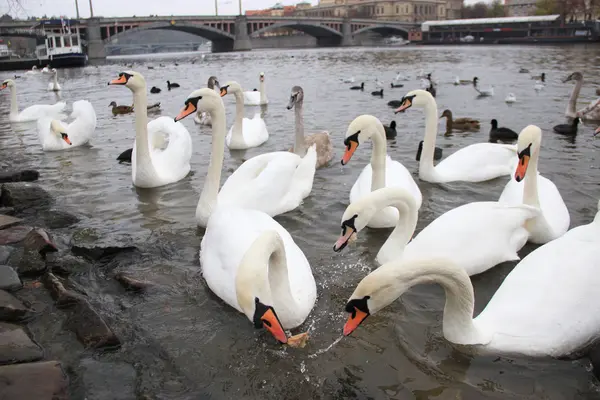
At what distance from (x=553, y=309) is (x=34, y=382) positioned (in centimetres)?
337

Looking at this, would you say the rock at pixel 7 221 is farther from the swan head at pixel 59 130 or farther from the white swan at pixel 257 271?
the swan head at pixel 59 130

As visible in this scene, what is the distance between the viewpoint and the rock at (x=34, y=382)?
3.21 meters

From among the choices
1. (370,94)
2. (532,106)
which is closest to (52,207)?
(532,106)

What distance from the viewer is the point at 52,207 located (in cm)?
718

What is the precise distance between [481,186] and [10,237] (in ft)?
19.7

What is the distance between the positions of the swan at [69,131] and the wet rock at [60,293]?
661cm

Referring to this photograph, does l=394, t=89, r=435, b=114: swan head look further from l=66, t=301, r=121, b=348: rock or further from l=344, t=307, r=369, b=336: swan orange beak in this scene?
l=66, t=301, r=121, b=348: rock

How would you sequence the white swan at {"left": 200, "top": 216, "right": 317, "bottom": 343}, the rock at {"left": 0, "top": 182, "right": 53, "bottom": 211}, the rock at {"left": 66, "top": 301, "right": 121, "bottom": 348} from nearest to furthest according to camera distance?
the white swan at {"left": 200, "top": 216, "right": 317, "bottom": 343}
the rock at {"left": 66, "top": 301, "right": 121, "bottom": 348}
the rock at {"left": 0, "top": 182, "right": 53, "bottom": 211}


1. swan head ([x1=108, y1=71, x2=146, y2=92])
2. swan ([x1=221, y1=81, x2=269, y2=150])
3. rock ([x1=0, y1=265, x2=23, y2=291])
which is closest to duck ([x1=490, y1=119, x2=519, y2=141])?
swan ([x1=221, y1=81, x2=269, y2=150])

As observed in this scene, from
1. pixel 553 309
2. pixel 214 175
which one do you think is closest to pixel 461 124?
pixel 214 175

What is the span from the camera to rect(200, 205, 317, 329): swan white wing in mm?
4285

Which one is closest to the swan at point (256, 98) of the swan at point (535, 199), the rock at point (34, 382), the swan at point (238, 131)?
the swan at point (238, 131)

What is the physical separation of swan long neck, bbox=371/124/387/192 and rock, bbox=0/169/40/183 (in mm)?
5585

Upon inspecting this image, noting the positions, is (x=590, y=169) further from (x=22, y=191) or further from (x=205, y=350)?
(x=22, y=191)
